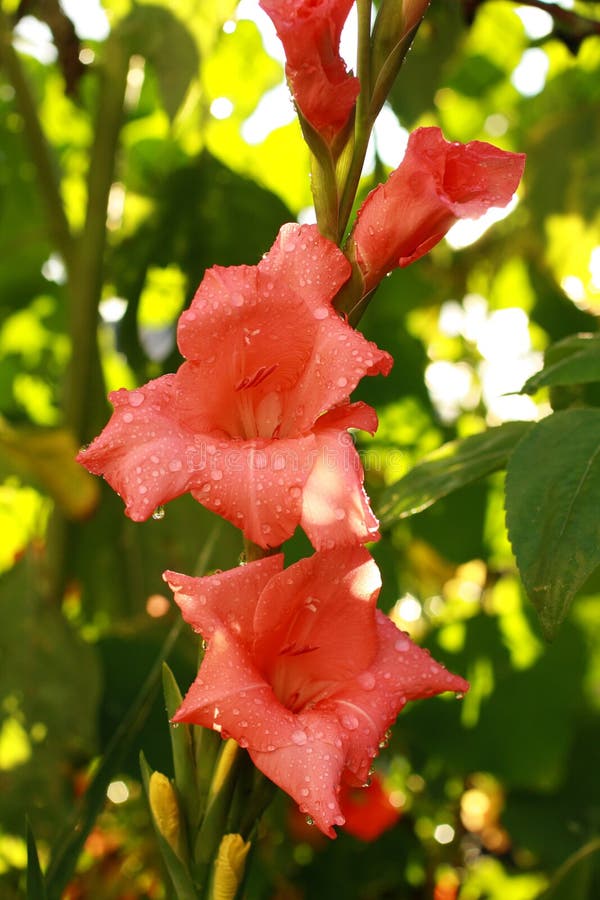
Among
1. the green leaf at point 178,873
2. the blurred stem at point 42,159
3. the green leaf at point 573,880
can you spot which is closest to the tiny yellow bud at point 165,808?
the green leaf at point 178,873

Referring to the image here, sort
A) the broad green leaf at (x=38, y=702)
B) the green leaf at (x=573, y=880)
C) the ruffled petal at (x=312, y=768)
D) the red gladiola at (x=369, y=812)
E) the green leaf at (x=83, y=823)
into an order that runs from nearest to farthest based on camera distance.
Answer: the ruffled petal at (x=312, y=768) → the green leaf at (x=83, y=823) → the green leaf at (x=573, y=880) → the broad green leaf at (x=38, y=702) → the red gladiola at (x=369, y=812)

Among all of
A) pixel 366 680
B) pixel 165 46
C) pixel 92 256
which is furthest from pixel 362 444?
pixel 366 680

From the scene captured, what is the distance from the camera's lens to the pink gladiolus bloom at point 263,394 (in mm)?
359

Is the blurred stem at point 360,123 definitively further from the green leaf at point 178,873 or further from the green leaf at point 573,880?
the green leaf at point 573,880

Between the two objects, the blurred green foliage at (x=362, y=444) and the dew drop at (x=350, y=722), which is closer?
the dew drop at (x=350, y=722)

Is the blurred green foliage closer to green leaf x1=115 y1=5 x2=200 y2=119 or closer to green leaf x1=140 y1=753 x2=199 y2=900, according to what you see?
green leaf x1=115 y1=5 x2=200 y2=119

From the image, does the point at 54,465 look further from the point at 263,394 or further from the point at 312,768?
the point at 312,768

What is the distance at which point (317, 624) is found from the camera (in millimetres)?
404

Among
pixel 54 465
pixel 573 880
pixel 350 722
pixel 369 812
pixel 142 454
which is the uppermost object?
pixel 142 454

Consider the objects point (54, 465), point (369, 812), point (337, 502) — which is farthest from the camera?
point (369, 812)

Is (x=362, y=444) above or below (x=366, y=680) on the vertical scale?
below

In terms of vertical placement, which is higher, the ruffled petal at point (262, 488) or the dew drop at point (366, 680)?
the ruffled petal at point (262, 488)

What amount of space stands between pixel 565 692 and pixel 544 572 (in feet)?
2.11

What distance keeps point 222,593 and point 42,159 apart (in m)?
0.75
